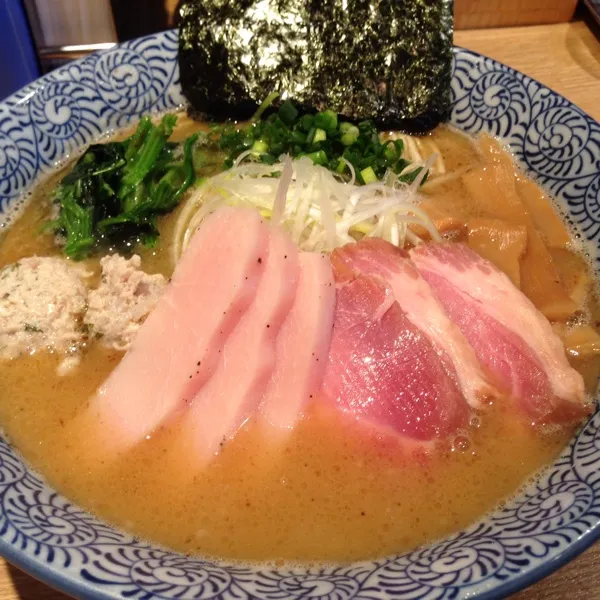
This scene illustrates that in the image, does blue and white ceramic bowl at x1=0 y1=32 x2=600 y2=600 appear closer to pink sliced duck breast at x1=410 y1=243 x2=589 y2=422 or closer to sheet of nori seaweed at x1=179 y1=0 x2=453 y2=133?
pink sliced duck breast at x1=410 y1=243 x2=589 y2=422

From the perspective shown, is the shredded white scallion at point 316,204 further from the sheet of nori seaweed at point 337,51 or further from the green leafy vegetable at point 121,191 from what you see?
the sheet of nori seaweed at point 337,51

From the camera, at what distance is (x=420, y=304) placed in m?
1.82

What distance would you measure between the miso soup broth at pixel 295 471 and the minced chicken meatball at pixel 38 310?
0.16 feet

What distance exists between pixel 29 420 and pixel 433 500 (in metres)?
1.20

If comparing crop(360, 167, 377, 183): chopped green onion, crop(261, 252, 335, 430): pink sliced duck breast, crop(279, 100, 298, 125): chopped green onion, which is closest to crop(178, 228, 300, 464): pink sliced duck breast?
crop(261, 252, 335, 430): pink sliced duck breast

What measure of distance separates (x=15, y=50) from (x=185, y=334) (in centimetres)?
203

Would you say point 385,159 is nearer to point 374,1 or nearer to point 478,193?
point 478,193

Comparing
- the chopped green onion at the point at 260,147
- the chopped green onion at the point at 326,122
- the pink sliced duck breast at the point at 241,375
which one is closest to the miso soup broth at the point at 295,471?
the pink sliced duck breast at the point at 241,375

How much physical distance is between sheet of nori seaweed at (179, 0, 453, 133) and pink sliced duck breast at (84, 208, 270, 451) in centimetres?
97

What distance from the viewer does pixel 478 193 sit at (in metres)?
2.38

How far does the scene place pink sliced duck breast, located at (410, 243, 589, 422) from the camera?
1.72m

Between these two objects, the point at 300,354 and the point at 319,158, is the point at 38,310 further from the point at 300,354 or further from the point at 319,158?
the point at 319,158

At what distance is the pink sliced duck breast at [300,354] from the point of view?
5.62 ft

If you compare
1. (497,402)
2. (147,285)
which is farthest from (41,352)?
(497,402)
